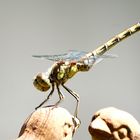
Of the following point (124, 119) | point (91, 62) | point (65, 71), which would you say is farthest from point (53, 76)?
point (124, 119)

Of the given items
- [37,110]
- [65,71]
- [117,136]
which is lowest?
[117,136]

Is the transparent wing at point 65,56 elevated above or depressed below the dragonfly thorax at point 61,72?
above

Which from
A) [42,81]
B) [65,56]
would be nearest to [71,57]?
[65,56]

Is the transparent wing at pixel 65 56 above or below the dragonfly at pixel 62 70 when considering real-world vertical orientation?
above

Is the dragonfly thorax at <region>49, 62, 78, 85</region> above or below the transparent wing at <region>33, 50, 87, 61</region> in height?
below

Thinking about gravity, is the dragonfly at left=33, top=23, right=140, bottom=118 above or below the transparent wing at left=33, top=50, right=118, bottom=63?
below

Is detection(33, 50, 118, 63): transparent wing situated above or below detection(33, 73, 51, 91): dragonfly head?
above

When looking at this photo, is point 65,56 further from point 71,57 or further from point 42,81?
point 42,81

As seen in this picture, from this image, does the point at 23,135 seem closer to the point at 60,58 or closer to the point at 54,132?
the point at 54,132

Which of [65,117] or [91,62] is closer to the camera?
[65,117]

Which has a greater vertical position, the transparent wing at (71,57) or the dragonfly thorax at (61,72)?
the transparent wing at (71,57)

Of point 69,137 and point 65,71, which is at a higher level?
point 65,71
